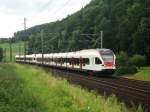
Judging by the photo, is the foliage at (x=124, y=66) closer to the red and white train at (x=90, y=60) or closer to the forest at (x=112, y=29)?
the red and white train at (x=90, y=60)

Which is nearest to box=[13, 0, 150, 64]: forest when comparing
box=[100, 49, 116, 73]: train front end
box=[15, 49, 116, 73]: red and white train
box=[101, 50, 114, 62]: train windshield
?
box=[15, 49, 116, 73]: red and white train

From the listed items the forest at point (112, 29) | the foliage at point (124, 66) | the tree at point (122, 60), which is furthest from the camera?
the forest at point (112, 29)

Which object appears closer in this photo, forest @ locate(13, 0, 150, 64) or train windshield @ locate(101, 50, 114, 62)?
train windshield @ locate(101, 50, 114, 62)

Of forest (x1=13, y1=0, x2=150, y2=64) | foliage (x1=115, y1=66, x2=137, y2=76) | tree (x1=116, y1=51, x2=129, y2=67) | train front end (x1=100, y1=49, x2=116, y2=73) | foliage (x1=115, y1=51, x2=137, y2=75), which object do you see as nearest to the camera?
train front end (x1=100, y1=49, x2=116, y2=73)

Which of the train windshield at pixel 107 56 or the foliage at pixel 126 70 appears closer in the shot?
the train windshield at pixel 107 56

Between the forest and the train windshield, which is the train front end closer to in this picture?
the train windshield

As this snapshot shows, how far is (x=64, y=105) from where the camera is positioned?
19.2 metres

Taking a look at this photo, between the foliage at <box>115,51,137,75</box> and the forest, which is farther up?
the forest

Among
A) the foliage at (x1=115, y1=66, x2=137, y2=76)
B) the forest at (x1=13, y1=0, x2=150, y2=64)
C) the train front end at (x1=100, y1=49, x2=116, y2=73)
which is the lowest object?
the foliage at (x1=115, y1=66, x2=137, y2=76)

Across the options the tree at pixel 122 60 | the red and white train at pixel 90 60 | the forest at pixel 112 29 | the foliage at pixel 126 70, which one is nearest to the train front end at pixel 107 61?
the red and white train at pixel 90 60

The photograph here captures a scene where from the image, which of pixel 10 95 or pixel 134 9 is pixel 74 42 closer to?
pixel 134 9

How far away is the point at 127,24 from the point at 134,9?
3745 mm

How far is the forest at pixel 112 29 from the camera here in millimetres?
86062

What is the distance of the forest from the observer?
8606 centimetres
